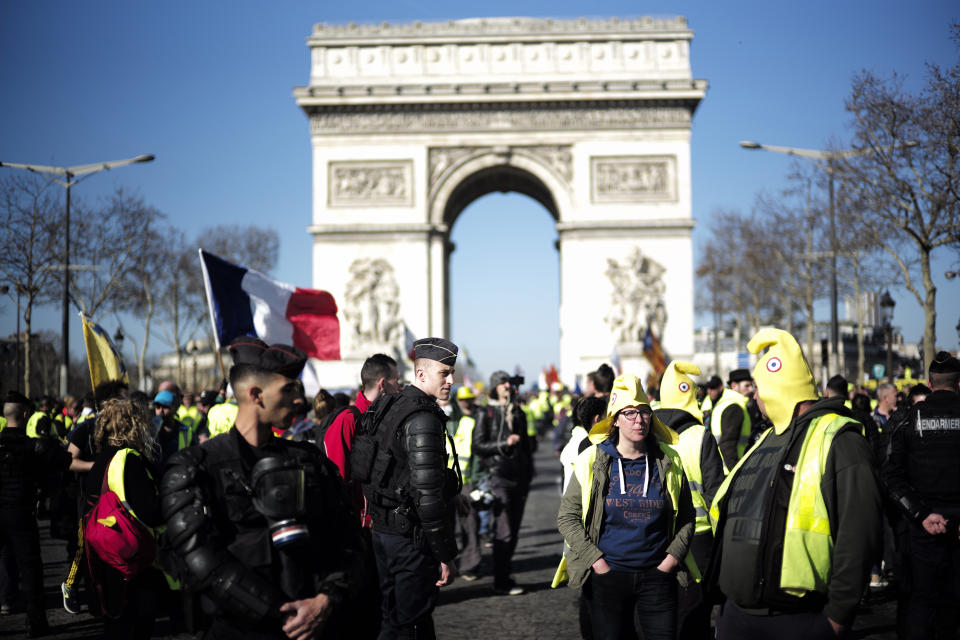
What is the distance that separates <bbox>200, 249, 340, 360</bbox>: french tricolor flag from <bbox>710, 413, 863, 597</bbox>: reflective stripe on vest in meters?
5.87

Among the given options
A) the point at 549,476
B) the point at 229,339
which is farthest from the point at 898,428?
the point at 549,476

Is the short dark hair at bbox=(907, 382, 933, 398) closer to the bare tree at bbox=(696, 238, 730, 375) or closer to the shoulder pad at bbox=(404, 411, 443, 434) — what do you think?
the shoulder pad at bbox=(404, 411, 443, 434)

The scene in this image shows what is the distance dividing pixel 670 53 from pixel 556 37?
351 centimetres

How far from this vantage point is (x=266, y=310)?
9.81m

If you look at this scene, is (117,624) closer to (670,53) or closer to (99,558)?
(99,558)

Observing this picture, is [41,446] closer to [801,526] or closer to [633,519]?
[633,519]

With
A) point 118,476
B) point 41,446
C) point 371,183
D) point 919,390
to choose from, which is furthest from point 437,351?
point 371,183

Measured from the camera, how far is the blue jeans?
481cm

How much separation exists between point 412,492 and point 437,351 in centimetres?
70

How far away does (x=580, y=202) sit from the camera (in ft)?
104

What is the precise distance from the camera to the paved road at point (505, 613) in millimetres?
7418

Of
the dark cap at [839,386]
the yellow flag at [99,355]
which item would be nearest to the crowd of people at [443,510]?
the dark cap at [839,386]

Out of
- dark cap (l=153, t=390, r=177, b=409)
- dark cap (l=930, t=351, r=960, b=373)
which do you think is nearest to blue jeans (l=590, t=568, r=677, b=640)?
dark cap (l=930, t=351, r=960, b=373)

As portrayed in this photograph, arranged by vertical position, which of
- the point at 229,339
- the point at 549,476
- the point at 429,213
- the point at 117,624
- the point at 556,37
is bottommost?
the point at 549,476
